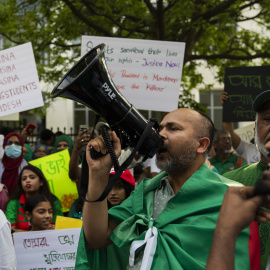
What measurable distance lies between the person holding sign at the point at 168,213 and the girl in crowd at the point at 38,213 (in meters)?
1.89

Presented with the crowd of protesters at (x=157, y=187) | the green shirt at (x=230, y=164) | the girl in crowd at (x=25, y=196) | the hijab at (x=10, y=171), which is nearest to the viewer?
the crowd of protesters at (x=157, y=187)

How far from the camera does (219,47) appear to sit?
1220 cm

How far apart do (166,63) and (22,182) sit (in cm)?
227

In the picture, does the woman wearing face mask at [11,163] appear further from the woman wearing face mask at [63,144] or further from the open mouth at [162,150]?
the open mouth at [162,150]

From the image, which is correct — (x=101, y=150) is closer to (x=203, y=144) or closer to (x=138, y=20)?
(x=203, y=144)

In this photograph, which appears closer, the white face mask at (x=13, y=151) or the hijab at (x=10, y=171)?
the hijab at (x=10, y=171)

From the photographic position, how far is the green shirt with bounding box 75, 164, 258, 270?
229 centimetres

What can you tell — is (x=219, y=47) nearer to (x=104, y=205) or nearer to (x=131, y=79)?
(x=131, y=79)

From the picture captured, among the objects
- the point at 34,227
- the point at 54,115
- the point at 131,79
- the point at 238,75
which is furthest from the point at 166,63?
the point at 54,115

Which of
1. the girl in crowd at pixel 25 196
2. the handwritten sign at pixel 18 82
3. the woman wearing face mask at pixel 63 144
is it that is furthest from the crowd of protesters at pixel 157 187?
the woman wearing face mask at pixel 63 144

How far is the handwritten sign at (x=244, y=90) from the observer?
5.67 m

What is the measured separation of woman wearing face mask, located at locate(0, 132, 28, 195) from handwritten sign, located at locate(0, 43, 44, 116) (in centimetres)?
38

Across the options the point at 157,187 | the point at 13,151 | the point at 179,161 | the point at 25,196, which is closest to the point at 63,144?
the point at 13,151

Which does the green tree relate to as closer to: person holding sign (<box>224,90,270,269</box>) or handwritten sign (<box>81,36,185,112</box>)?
handwritten sign (<box>81,36,185,112</box>)
